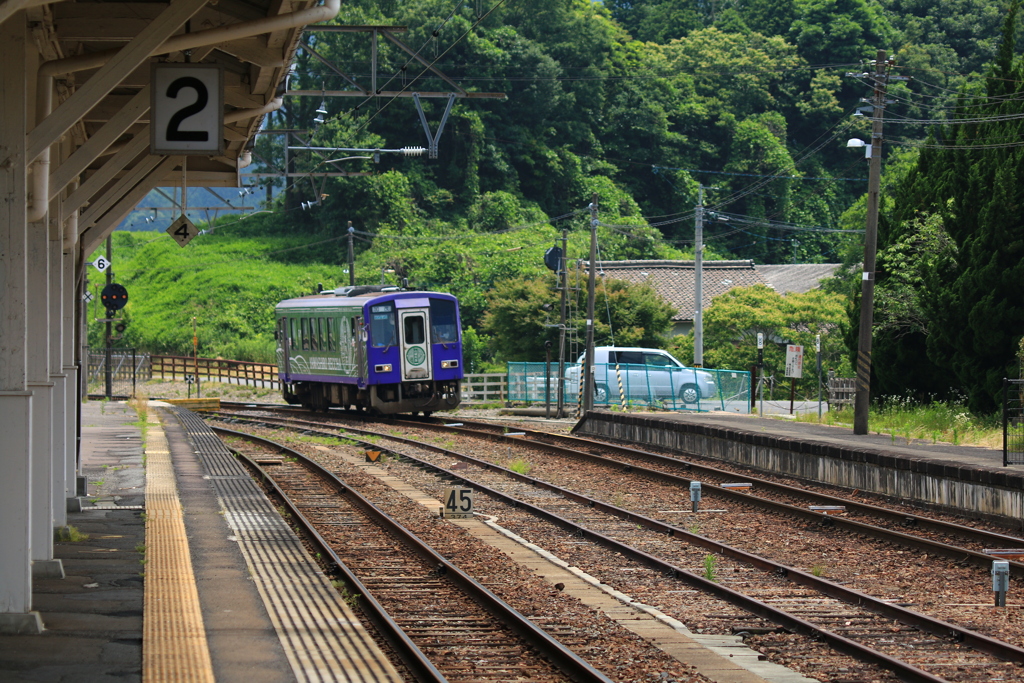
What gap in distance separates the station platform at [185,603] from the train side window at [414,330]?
46.2ft

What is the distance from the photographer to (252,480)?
15938 millimetres

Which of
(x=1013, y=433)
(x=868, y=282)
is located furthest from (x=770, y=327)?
(x=1013, y=433)

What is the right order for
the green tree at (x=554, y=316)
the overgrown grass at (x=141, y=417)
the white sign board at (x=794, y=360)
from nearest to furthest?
the overgrown grass at (x=141, y=417)
the white sign board at (x=794, y=360)
the green tree at (x=554, y=316)

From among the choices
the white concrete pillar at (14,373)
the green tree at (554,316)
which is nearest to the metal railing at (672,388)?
the green tree at (554,316)

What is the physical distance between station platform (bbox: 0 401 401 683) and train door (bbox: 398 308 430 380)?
14.0 m

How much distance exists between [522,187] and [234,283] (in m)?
15.3

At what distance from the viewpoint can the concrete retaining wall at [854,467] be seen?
13.4m

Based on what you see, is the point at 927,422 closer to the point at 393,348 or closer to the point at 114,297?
the point at 393,348

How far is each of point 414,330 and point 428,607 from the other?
64.1 feet

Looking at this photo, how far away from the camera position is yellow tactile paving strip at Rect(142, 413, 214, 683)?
6555 mm

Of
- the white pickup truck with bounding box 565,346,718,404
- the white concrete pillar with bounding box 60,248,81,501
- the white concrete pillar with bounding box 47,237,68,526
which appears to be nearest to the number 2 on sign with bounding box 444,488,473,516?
the white concrete pillar with bounding box 60,248,81,501

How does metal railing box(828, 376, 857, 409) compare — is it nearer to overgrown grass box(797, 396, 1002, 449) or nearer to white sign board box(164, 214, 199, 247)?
overgrown grass box(797, 396, 1002, 449)

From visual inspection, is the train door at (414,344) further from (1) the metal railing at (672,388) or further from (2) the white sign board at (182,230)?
(2) the white sign board at (182,230)

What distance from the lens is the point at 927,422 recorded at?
22531 millimetres
